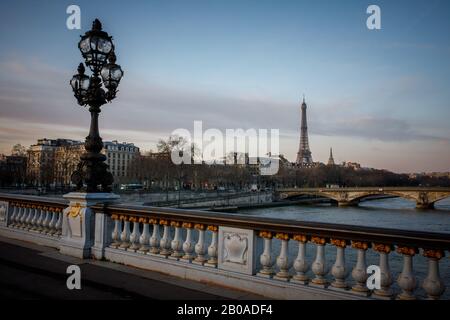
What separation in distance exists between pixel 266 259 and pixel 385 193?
6412 cm

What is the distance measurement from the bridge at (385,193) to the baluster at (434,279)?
201 feet

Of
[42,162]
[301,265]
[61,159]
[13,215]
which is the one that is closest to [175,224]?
[301,265]

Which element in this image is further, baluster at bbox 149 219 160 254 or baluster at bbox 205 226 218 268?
baluster at bbox 149 219 160 254

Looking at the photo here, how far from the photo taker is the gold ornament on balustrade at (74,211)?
699 centimetres

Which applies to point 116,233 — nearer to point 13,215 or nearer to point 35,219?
point 35,219

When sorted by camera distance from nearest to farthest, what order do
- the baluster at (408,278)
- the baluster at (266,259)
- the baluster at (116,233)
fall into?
the baluster at (408,278), the baluster at (266,259), the baluster at (116,233)

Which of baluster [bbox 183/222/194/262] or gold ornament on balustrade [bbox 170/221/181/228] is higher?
gold ornament on balustrade [bbox 170/221/181/228]

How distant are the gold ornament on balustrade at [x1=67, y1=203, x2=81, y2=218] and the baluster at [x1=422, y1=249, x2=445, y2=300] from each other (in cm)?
564

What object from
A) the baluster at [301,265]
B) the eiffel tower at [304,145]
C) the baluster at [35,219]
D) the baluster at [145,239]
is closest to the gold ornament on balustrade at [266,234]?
the baluster at [301,265]

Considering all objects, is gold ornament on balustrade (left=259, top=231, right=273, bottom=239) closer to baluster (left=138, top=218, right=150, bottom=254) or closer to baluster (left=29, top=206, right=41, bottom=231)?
baluster (left=138, top=218, right=150, bottom=254)

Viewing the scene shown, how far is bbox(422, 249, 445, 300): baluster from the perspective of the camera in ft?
11.8

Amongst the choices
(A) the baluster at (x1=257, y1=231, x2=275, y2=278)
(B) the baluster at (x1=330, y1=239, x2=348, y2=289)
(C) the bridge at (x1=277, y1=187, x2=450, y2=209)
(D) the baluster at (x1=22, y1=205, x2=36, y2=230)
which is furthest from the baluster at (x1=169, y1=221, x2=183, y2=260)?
(C) the bridge at (x1=277, y1=187, x2=450, y2=209)

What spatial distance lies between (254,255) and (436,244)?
6.91 ft

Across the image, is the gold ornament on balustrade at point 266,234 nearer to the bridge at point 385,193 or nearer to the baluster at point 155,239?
the baluster at point 155,239
